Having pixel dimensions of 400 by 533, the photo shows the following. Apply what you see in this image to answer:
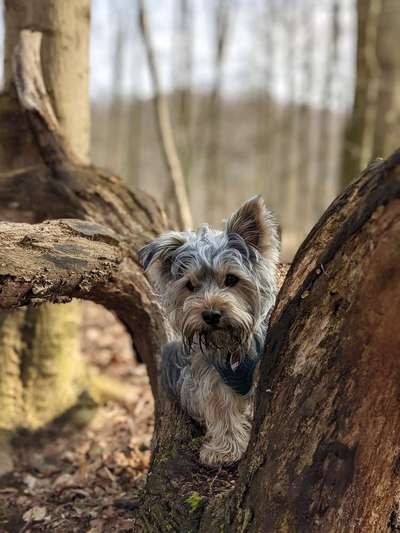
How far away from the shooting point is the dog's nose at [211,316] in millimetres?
3754

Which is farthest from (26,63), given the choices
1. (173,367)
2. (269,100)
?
(269,100)

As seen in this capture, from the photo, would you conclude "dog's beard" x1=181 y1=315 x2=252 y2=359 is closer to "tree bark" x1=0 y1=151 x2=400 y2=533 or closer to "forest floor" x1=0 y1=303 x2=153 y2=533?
"tree bark" x1=0 y1=151 x2=400 y2=533

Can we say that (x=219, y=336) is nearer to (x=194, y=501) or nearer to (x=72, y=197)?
(x=194, y=501)

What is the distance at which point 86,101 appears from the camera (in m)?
6.17

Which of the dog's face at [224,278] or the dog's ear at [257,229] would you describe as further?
the dog's ear at [257,229]

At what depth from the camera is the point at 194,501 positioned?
3297 mm

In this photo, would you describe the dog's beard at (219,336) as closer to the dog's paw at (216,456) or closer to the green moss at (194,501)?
the dog's paw at (216,456)

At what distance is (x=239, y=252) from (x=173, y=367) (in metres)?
1.04

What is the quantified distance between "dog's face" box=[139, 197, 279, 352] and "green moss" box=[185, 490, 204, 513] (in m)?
1.00

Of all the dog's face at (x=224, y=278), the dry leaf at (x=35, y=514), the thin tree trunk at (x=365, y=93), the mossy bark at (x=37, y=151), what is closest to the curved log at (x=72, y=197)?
the mossy bark at (x=37, y=151)

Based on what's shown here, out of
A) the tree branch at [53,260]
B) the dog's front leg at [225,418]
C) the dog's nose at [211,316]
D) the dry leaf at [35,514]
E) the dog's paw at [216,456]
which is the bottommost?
the dry leaf at [35,514]

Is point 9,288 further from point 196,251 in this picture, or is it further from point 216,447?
point 216,447

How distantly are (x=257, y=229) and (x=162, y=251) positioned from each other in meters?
0.67

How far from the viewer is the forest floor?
14.7 feet
